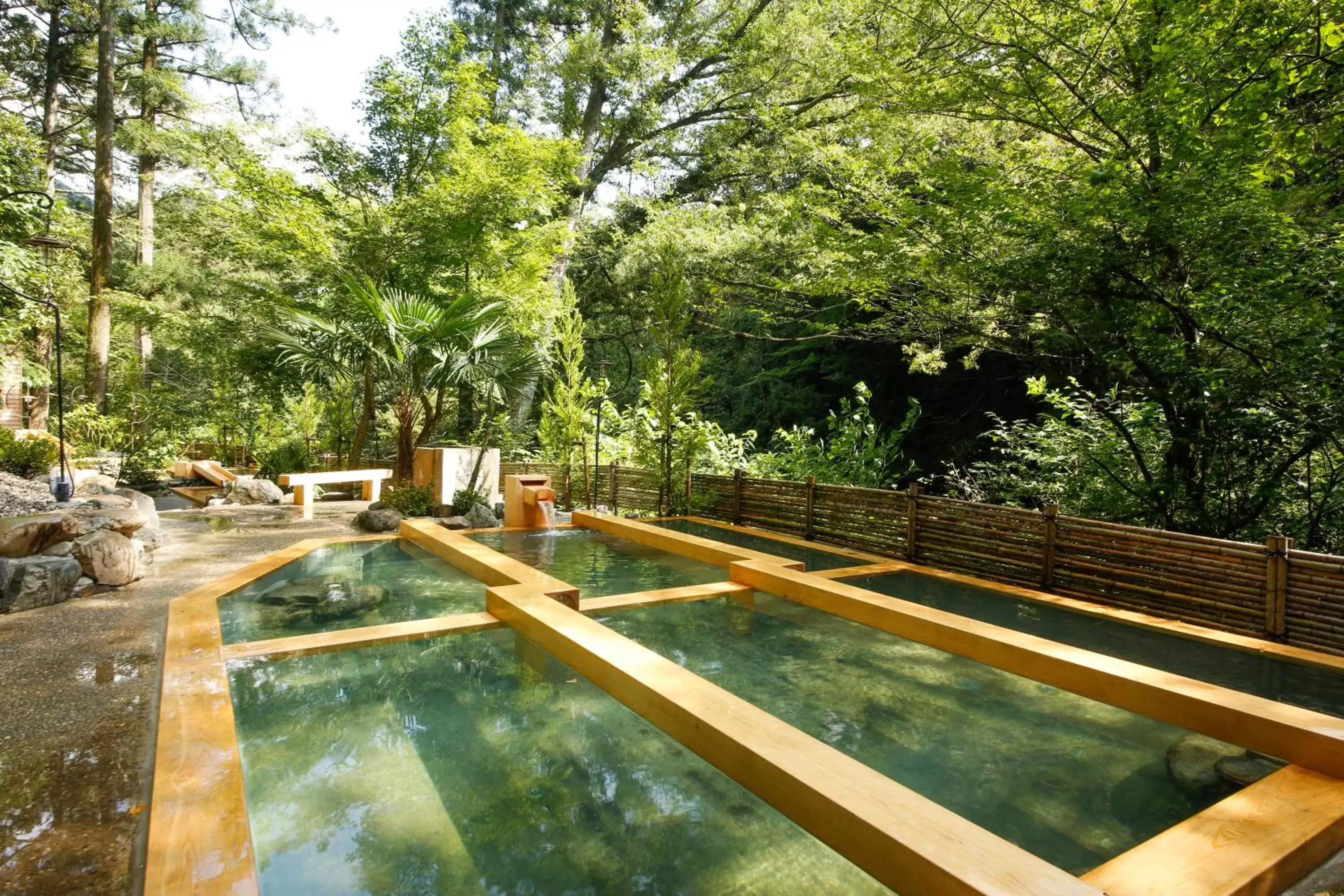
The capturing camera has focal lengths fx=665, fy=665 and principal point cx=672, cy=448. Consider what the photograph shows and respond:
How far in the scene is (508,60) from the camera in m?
16.3

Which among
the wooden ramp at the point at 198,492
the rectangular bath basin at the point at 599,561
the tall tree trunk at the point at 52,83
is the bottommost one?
the rectangular bath basin at the point at 599,561

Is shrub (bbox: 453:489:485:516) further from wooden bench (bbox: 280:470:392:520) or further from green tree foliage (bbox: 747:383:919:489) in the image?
green tree foliage (bbox: 747:383:919:489)

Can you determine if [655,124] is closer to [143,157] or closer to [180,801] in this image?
[143,157]

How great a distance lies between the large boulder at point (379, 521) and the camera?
284 inches

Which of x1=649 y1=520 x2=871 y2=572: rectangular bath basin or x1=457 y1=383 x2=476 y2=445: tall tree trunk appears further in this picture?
x1=457 y1=383 x2=476 y2=445: tall tree trunk

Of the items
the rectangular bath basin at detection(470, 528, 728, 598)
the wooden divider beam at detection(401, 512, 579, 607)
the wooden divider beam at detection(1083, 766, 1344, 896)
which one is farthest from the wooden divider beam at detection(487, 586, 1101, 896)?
the rectangular bath basin at detection(470, 528, 728, 598)

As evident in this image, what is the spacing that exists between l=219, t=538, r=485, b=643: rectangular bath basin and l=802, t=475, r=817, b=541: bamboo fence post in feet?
11.4

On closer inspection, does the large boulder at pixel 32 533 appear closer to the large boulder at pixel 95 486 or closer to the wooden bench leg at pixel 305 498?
the wooden bench leg at pixel 305 498

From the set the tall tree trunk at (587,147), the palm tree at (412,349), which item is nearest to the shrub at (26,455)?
the palm tree at (412,349)

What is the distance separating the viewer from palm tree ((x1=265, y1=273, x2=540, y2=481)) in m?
8.41

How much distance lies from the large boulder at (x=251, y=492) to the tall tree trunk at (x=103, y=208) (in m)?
5.25

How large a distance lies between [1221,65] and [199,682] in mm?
7148

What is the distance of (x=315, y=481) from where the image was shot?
8.93 meters

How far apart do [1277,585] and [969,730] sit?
94.5 inches
